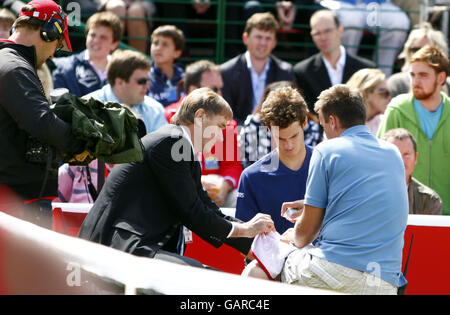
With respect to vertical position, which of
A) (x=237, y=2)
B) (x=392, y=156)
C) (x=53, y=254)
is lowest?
(x=53, y=254)

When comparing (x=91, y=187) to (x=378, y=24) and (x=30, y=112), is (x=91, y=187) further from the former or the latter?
(x=378, y=24)

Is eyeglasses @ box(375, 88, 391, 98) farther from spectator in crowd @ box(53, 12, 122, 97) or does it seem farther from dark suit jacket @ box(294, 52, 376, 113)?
spectator in crowd @ box(53, 12, 122, 97)

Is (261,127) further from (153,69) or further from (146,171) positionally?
(146,171)

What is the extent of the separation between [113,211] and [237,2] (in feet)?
20.4

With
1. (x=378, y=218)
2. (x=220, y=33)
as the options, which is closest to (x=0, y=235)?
(x=378, y=218)

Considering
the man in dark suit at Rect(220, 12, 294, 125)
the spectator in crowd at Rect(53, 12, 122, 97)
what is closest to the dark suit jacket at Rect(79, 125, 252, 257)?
the spectator in crowd at Rect(53, 12, 122, 97)

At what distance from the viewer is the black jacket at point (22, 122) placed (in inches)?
156

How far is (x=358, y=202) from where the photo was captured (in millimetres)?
3656

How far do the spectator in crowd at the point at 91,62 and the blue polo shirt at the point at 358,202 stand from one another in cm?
432

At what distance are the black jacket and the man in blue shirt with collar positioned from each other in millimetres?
2233

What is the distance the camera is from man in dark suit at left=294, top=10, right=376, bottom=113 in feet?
25.9

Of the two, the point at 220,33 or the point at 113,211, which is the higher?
the point at 220,33

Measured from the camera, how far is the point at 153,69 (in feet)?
26.0
